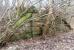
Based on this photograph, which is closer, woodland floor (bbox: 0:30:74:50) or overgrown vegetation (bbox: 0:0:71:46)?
woodland floor (bbox: 0:30:74:50)

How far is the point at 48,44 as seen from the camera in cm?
675

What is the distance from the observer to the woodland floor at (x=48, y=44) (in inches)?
255

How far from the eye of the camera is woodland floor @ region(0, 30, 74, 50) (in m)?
6.48

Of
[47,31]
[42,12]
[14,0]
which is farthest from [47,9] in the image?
[14,0]

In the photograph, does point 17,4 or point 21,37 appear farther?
point 21,37

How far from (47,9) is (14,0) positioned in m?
1.33

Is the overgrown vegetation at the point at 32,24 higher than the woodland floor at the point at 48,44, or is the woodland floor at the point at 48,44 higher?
the overgrown vegetation at the point at 32,24

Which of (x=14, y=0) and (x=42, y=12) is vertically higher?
(x=14, y=0)

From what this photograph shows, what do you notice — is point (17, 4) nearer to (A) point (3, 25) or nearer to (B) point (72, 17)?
(A) point (3, 25)

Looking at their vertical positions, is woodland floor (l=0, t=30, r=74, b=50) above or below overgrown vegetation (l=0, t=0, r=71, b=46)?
below

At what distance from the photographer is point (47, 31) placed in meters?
7.73

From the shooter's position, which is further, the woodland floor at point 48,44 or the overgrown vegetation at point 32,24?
the overgrown vegetation at point 32,24

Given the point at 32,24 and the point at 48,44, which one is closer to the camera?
the point at 48,44

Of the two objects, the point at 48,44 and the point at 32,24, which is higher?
the point at 32,24
